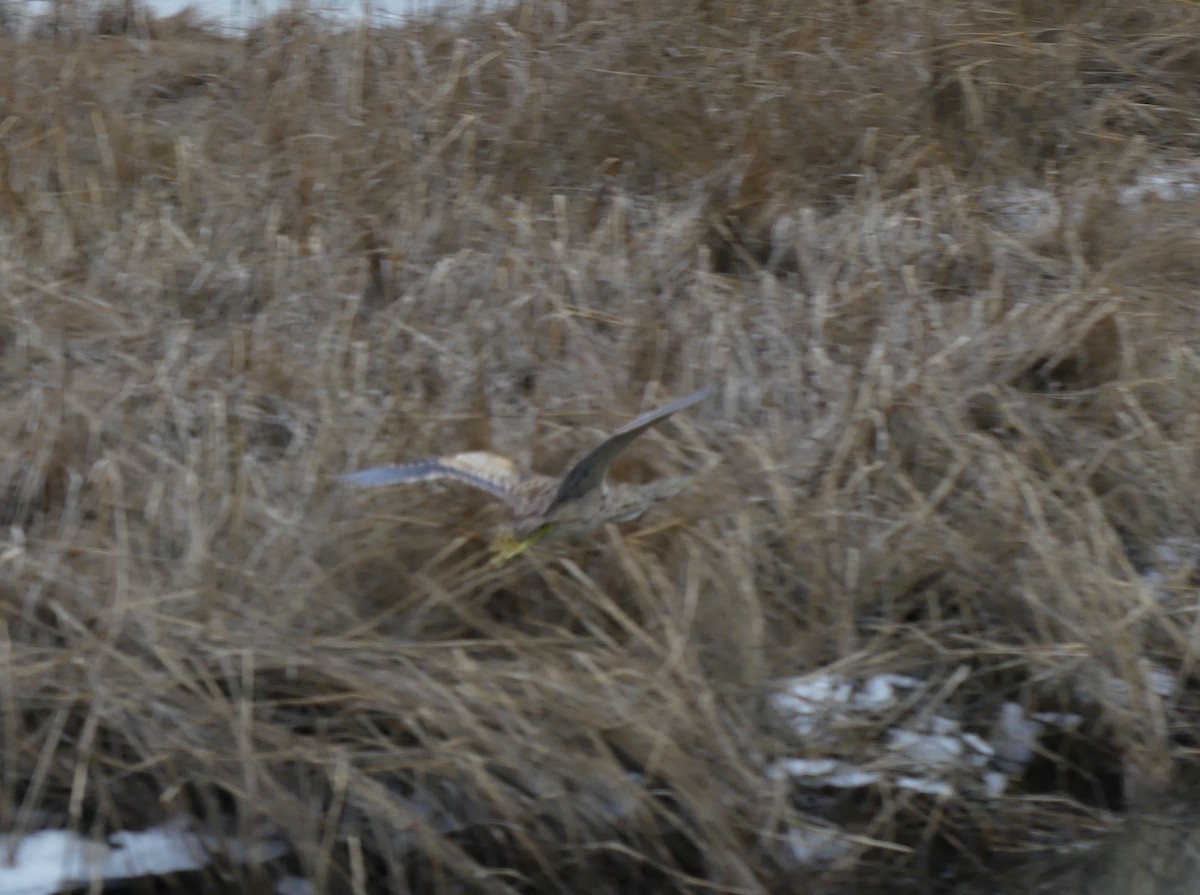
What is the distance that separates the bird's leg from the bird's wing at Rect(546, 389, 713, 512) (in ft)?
0.29

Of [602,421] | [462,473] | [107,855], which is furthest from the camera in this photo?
[602,421]

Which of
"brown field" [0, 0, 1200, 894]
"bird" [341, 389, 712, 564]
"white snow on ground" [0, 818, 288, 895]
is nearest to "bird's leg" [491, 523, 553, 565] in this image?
"bird" [341, 389, 712, 564]

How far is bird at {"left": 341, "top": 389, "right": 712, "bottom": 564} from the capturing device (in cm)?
320

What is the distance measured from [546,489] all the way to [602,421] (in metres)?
0.58

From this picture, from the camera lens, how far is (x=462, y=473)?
331 centimetres

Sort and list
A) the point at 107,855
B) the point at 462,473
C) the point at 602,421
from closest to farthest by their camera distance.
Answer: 1. the point at 107,855
2. the point at 462,473
3. the point at 602,421

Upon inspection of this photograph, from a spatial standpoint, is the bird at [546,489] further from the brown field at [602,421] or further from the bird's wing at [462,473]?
the brown field at [602,421]

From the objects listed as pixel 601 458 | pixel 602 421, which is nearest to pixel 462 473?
pixel 601 458

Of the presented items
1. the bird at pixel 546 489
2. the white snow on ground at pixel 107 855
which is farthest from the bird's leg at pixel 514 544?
the white snow on ground at pixel 107 855

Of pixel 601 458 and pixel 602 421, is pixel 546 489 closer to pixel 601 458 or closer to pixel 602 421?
pixel 601 458

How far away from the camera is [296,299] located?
14.2 ft

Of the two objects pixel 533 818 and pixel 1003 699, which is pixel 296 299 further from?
pixel 1003 699

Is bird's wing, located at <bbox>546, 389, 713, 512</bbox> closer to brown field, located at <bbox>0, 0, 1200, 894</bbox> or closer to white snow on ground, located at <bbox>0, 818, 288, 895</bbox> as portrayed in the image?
brown field, located at <bbox>0, 0, 1200, 894</bbox>

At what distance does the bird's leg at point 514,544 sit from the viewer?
10.9 feet
